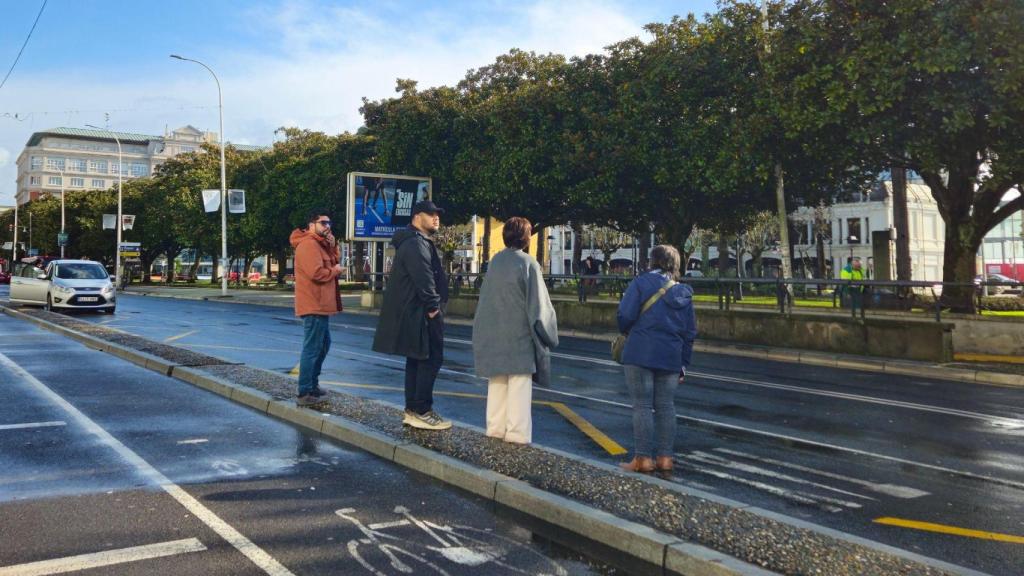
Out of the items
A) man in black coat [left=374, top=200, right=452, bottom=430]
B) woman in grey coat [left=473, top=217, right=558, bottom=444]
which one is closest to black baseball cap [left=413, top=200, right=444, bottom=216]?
man in black coat [left=374, top=200, right=452, bottom=430]

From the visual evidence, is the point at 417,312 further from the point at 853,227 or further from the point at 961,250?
the point at 853,227

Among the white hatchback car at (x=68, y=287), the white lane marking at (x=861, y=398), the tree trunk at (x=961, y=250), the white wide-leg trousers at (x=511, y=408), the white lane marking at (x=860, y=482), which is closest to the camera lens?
the white lane marking at (x=860, y=482)

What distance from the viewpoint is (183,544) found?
413 centimetres

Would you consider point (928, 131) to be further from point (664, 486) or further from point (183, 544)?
point (183, 544)

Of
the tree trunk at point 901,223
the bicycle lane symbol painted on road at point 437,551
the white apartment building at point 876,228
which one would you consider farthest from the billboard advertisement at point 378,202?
the white apartment building at point 876,228

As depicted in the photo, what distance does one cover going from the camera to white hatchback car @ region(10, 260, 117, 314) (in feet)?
78.2

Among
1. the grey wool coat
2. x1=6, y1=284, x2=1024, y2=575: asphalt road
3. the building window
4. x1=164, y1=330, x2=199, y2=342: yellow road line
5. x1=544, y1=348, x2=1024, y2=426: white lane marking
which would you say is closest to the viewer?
x1=6, y1=284, x2=1024, y2=575: asphalt road

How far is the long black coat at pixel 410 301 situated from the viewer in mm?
6359

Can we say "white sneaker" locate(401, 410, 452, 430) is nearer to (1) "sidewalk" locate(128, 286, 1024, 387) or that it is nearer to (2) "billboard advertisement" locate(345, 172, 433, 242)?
(1) "sidewalk" locate(128, 286, 1024, 387)

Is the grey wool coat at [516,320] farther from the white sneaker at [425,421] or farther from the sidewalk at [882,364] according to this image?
the sidewalk at [882,364]

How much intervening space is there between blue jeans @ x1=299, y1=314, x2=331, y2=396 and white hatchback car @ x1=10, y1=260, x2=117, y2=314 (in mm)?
19411

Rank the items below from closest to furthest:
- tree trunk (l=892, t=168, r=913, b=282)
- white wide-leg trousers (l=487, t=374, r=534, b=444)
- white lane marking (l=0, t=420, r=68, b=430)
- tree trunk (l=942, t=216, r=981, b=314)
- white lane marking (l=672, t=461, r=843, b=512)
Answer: white lane marking (l=672, t=461, r=843, b=512), white wide-leg trousers (l=487, t=374, r=534, b=444), white lane marking (l=0, t=420, r=68, b=430), tree trunk (l=942, t=216, r=981, b=314), tree trunk (l=892, t=168, r=913, b=282)

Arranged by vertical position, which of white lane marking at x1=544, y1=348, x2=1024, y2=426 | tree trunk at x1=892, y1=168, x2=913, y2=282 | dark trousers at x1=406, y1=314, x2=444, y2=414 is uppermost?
tree trunk at x1=892, y1=168, x2=913, y2=282

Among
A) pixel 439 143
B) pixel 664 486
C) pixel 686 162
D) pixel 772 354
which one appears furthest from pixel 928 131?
pixel 439 143
